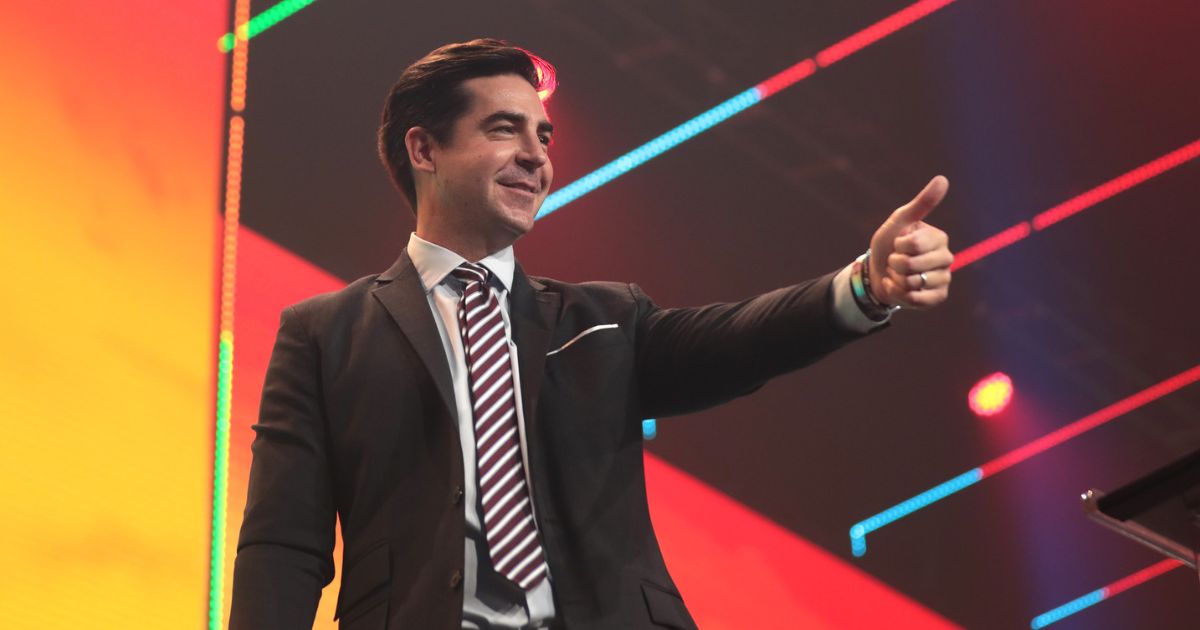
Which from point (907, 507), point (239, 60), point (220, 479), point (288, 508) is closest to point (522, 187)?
point (288, 508)

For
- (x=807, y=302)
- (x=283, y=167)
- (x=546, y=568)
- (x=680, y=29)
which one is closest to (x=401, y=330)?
(x=546, y=568)

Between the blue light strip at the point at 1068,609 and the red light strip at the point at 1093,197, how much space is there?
3.04 ft

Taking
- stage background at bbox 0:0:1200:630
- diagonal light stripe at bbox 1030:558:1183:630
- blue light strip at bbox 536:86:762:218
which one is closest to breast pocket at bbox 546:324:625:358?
stage background at bbox 0:0:1200:630

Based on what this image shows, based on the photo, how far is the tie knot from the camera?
1.79m

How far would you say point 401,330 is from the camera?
1.73 meters

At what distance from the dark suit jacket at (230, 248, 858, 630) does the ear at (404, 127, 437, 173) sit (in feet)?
0.73

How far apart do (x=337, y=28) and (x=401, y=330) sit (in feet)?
4.81

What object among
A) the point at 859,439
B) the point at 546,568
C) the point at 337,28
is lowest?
the point at 546,568

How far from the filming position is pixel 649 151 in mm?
3225

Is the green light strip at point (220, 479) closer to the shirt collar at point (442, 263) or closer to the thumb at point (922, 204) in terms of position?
the shirt collar at point (442, 263)

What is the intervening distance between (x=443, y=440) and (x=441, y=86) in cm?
59

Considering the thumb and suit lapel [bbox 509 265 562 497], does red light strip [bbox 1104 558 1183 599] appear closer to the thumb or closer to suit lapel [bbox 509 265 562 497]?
suit lapel [bbox 509 265 562 497]

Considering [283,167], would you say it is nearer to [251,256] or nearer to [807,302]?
[251,256]

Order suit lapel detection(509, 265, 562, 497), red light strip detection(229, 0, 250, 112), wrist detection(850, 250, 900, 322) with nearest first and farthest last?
1. wrist detection(850, 250, 900, 322)
2. suit lapel detection(509, 265, 562, 497)
3. red light strip detection(229, 0, 250, 112)
